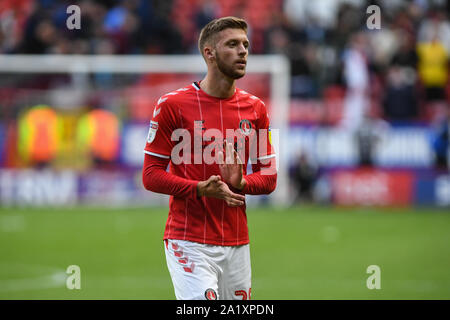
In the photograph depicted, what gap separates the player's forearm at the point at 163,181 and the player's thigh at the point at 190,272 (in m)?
0.35

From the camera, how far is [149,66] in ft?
66.3

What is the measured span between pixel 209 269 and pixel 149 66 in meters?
15.4

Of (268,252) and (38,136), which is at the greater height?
(38,136)

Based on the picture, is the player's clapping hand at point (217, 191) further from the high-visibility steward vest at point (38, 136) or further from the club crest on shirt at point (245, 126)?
the high-visibility steward vest at point (38, 136)

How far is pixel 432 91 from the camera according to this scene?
2030 centimetres

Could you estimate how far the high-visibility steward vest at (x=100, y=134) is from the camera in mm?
19312

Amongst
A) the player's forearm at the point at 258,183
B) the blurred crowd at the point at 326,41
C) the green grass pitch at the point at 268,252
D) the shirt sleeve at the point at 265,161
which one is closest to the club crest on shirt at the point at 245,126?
the shirt sleeve at the point at 265,161

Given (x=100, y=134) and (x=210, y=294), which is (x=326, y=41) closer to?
(x=100, y=134)

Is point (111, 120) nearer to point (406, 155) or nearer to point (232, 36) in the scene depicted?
point (406, 155)

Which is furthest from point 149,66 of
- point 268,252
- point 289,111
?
point 268,252

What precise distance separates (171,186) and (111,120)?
14.7 metres
